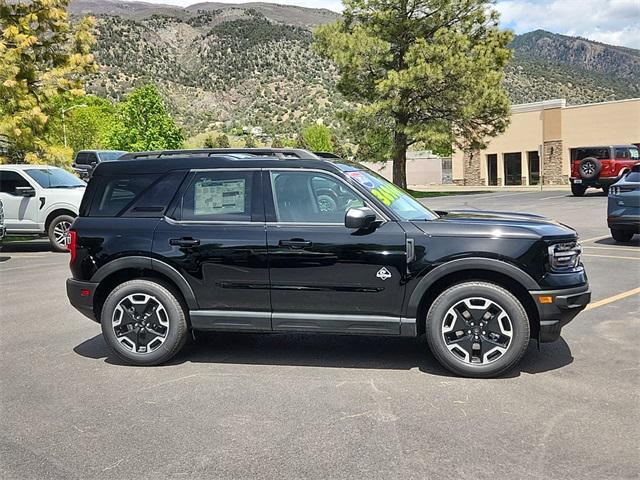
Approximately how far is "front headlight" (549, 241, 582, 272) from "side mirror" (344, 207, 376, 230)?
57.2 inches

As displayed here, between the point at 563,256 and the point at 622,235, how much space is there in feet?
29.0

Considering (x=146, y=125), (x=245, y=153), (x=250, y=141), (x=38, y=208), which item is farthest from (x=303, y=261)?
(x=250, y=141)

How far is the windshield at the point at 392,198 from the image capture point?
536cm

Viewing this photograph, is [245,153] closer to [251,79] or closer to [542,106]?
[542,106]

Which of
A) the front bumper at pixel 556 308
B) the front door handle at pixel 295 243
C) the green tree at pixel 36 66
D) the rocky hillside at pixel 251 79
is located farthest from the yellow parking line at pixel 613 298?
the rocky hillside at pixel 251 79

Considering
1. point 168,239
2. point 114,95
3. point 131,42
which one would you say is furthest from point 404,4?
point 131,42

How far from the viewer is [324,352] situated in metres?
5.86

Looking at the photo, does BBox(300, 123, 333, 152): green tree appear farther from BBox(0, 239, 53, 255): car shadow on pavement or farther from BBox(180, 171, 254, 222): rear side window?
BBox(180, 171, 254, 222): rear side window

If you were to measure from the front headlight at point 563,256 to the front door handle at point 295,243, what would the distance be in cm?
194

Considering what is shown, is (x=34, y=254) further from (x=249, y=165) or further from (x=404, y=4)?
(x=404, y=4)

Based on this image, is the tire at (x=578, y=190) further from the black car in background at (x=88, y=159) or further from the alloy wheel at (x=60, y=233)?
the alloy wheel at (x=60, y=233)

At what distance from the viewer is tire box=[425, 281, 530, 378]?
16.3 feet

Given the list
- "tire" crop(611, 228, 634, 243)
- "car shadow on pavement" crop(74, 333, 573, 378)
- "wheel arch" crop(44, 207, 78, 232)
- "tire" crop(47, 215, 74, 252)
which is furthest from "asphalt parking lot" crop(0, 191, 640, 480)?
"tire" crop(47, 215, 74, 252)

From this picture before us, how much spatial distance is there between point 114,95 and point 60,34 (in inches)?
3143
